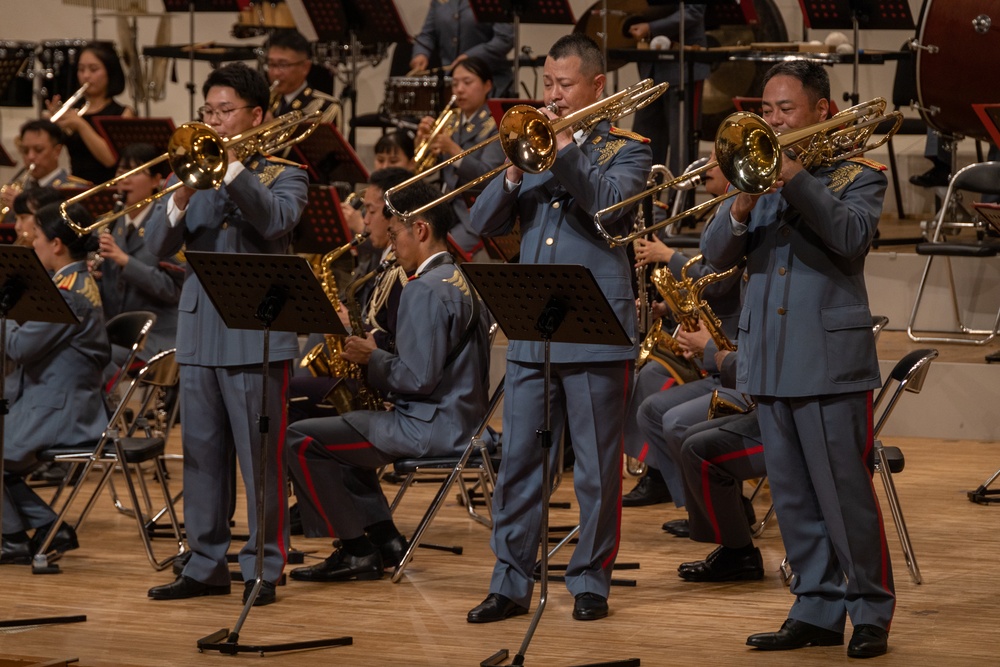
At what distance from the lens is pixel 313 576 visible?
4812 millimetres

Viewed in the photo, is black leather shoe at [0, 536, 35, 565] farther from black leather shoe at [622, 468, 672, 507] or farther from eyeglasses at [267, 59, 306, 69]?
eyeglasses at [267, 59, 306, 69]

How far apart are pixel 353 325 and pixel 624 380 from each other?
129 cm

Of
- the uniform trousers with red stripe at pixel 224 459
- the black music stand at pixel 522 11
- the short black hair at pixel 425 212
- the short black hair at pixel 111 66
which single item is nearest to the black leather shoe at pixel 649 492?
the short black hair at pixel 425 212

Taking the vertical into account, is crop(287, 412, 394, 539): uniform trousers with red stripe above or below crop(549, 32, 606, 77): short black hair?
below

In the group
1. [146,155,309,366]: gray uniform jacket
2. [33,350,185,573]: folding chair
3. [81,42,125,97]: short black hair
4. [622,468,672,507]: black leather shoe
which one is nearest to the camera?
[146,155,309,366]: gray uniform jacket

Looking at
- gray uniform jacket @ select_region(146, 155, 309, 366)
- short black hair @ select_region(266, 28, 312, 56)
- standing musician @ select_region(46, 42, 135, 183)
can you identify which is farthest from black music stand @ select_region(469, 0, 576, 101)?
gray uniform jacket @ select_region(146, 155, 309, 366)

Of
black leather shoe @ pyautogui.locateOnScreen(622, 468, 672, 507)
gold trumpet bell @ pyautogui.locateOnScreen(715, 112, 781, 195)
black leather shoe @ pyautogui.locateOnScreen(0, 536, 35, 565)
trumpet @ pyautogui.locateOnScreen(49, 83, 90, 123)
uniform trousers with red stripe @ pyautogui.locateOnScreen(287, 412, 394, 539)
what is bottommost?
black leather shoe @ pyautogui.locateOnScreen(622, 468, 672, 507)

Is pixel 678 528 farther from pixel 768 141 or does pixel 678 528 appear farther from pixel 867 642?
pixel 768 141

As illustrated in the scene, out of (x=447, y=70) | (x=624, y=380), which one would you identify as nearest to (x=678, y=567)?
(x=624, y=380)

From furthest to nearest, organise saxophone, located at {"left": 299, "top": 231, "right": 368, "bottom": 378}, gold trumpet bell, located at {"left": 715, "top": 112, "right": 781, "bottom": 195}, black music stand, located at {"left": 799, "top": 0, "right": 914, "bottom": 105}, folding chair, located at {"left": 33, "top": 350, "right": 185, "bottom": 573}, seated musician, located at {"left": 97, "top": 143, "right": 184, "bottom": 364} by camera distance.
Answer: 1. black music stand, located at {"left": 799, "top": 0, "right": 914, "bottom": 105}
2. seated musician, located at {"left": 97, "top": 143, "right": 184, "bottom": 364}
3. saxophone, located at {"left": 299, "top": 231, "right": 368, "bottom": 378}
4. folding chair, located at {"left": 33, "top": 350, "right": 185, "bottom": 573}
5. gold trumpet bell, located at {"left": 715, "top": 112, "right": 781, "bottom": 195}

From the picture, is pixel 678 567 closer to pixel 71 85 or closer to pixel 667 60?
pixel 667 60

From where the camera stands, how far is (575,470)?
4297 millimetres

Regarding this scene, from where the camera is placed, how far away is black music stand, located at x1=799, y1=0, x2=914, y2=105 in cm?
781

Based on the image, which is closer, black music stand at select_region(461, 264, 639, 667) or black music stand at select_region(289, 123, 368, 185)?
black music stand at select_region(461, 264, 639, 667)
